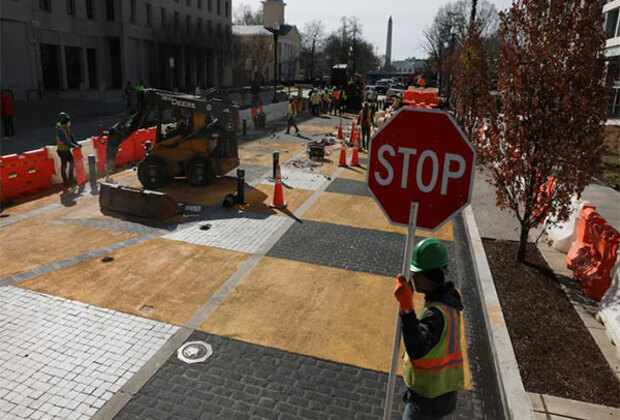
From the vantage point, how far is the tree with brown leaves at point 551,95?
7148 mm

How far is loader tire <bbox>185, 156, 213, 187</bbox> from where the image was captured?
12.9 meters

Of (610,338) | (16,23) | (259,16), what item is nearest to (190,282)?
(610,338)

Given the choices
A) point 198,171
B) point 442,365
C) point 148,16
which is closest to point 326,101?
point 198,171

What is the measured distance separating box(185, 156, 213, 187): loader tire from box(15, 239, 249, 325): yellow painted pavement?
14.0ft

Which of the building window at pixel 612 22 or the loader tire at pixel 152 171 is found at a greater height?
the building window at pixel 612 22

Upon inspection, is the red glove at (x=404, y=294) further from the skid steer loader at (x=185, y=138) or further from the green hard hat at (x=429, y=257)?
the skid steer loader at (x=185, y=138)

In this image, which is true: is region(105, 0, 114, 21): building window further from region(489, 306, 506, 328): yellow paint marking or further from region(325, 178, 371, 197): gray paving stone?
region(489, 306, 506, 328): yellow paint marking

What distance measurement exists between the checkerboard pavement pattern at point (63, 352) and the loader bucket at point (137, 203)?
3.63 metres

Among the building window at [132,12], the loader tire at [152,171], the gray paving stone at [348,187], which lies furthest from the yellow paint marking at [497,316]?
the building window at [132,12]

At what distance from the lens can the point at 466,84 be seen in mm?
18250

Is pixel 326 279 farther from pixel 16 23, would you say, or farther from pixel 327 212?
pixel 16 23

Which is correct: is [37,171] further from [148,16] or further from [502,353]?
[148,16]

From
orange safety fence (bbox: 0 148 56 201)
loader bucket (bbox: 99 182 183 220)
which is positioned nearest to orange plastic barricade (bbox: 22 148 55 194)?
orange safety fence (bbox: 0 148 56 201)

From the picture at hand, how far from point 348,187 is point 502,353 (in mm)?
8708
